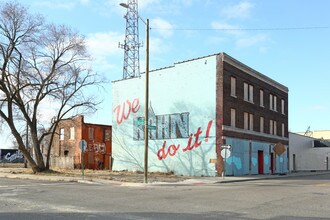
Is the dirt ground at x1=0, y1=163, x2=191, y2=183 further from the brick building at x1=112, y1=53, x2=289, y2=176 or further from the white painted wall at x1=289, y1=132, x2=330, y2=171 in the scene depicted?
the white painted wall at x1=289, y1=132, x2=330, y2=171

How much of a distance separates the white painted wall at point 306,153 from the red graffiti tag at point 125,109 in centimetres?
2450

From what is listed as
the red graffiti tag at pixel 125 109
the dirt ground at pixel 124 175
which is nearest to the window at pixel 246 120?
the dirt ground at pixel 124 175

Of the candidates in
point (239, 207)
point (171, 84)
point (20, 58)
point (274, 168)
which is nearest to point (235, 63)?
point (171, 84)

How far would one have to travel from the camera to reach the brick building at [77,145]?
1892 inches

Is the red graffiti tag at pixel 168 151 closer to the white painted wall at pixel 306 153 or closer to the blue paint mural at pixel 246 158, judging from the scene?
the blue paint mural at pixel 246 158

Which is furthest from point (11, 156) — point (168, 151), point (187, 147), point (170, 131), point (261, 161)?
point (261, 161)

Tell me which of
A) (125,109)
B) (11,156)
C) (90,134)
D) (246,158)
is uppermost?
(125,109)

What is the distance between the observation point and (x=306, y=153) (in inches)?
2319

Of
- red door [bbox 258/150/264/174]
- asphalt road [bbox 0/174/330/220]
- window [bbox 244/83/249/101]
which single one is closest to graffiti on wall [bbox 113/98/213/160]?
window [bbox 244/83/249/101]

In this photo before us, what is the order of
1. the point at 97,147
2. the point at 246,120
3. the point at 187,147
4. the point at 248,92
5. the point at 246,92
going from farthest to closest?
1. the point at 97,147
2. the point at 248,92
3. the point at 246,92
4. the point at 246,120
5. the point at 187,147

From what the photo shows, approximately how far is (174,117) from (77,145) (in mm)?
16829

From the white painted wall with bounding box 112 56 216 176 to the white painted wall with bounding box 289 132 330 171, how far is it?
77.6 feet

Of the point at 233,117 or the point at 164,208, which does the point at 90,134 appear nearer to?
the point at 233,117

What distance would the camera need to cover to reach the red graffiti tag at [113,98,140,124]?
40.0 m
